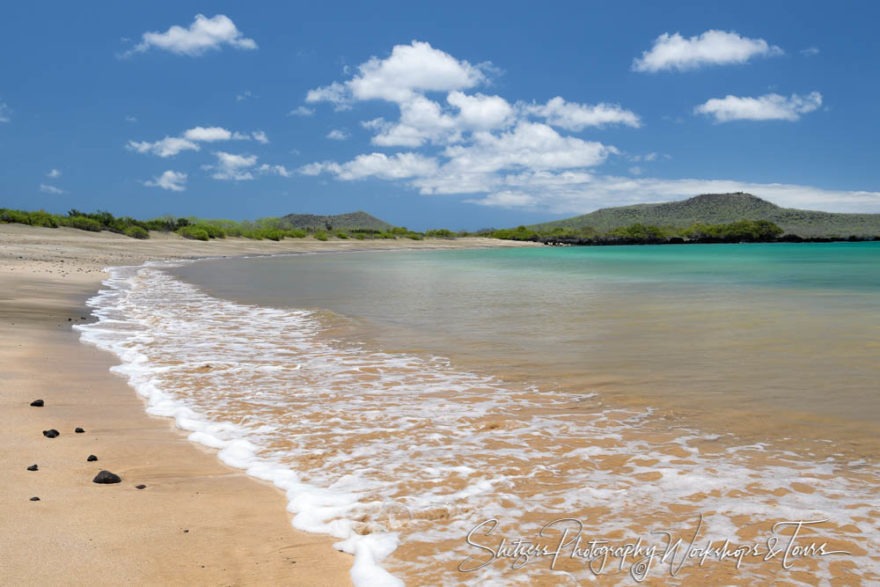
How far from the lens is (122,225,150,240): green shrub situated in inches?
2144

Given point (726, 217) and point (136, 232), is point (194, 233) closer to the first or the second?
point (136, 232)

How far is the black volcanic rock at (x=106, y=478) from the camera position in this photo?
400 centimetres

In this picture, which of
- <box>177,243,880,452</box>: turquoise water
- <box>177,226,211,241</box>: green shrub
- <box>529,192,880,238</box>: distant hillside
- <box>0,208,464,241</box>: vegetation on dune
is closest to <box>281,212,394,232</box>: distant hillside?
<box>529,192,880,238</box>: distant hillside

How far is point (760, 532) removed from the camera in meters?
3.51

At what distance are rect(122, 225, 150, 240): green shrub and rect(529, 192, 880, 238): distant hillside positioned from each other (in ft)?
334

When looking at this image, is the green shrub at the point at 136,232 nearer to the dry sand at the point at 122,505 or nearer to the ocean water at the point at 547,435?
the ocean water at the point at 547,435

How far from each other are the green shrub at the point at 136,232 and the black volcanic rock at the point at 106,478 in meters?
56.1

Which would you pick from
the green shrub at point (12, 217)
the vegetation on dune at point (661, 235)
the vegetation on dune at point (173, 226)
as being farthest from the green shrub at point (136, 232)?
the vegetation on dune at point (661, 235)

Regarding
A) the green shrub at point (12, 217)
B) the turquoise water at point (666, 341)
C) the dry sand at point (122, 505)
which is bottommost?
the dry sand at point (122, 505)

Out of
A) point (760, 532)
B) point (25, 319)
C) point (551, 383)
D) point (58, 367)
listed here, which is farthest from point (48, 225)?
point (760, 532)

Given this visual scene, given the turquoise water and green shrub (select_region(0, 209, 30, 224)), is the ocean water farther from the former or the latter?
green shrub (select_region(0, 209, 30, 224))

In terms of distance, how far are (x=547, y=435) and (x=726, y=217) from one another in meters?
171

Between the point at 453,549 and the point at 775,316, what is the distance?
41.3 ft

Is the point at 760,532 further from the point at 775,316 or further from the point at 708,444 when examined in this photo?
the point at 775,316
